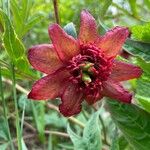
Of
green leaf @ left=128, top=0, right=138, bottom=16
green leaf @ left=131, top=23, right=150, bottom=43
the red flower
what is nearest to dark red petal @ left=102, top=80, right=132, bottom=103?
the red flower

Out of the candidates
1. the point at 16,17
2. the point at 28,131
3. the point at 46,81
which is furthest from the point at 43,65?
the point at 28,131

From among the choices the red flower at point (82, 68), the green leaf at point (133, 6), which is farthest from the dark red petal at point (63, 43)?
the green leaf at point (133, 6)

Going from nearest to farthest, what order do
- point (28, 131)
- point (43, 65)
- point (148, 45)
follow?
1. point (43, 65)
2. point (148, 45)
3. point (28, 131)

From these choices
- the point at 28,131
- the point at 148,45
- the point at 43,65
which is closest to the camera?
the point at 43,65

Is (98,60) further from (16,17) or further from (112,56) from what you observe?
(16,17)

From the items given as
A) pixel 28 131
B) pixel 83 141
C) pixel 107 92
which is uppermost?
pixel 107 92

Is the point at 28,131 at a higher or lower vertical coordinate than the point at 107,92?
lower

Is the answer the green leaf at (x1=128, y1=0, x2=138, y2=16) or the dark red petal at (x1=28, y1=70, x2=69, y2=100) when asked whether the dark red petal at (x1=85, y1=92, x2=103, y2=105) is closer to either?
the dark red petal at (x1=28, y1=70, x2=69, y2=100)
